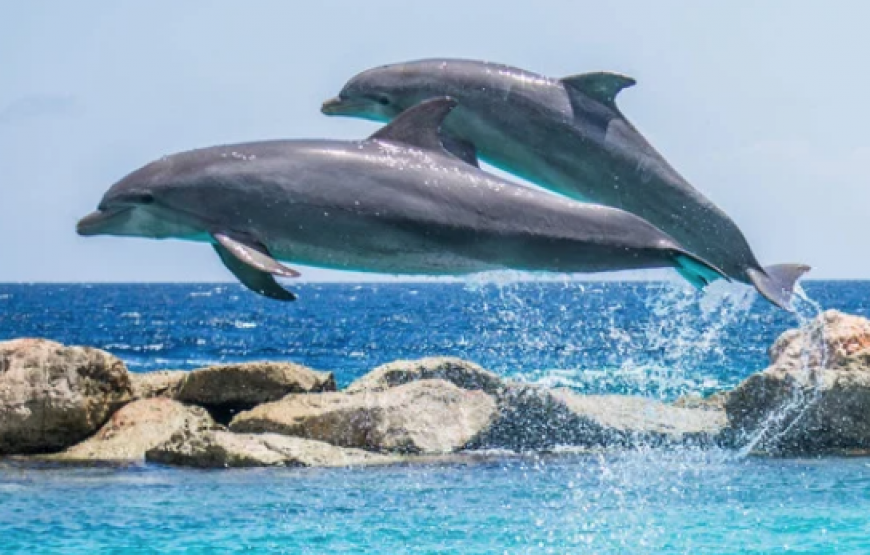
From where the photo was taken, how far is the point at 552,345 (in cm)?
6066

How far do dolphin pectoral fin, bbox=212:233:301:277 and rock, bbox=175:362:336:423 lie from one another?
11246 millimetres

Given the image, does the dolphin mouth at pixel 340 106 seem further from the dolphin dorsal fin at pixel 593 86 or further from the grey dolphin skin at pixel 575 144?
the dolphin dorsal fin at pixel 593 86

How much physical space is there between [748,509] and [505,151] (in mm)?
8408

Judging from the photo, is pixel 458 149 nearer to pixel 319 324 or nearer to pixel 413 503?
pixel 413 503

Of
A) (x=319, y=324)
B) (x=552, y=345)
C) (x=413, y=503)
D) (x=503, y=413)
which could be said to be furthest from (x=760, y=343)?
(x=413, y=503)

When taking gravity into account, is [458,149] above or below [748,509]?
above

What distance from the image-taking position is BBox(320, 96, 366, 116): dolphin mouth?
5.83m

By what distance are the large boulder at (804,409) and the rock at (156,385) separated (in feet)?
22.9

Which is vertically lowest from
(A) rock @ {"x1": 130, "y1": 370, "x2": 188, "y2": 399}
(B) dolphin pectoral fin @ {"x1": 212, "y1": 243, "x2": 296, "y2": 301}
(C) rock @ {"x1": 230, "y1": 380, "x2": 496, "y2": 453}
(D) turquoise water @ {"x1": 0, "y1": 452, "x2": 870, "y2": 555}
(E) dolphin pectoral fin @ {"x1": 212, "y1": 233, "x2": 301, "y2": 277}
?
(D) turquoise water @ {"x1": 0, "y1": 452, "x2": 870, "y2": 555}

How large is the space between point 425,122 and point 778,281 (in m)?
1.85

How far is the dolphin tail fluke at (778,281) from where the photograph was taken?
5461 mm

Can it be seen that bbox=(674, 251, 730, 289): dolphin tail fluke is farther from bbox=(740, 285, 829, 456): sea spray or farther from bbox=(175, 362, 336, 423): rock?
bbox=(175, 362, 336, 423): rock

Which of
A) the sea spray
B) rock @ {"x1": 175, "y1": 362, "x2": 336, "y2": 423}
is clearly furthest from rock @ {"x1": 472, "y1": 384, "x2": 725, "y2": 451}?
rock @ {"x1": 175, "y1": 362, "x2": 336, "y2": 423}

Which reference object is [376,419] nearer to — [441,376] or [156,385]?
[441,376]
